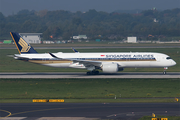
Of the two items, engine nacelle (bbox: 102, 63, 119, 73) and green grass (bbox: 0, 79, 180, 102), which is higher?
engine nacelle (bbox: 102, 63, 119, 73)

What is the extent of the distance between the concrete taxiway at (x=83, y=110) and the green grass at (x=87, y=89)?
3.02 metres

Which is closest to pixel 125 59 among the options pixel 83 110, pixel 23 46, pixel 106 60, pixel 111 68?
pixel 106 60

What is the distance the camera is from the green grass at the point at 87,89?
103ft

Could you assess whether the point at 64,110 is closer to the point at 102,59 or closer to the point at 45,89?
the point at 45,89

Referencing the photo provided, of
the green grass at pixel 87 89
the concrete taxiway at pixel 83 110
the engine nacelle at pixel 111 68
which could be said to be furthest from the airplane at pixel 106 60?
the concrete taxiway at pixel 83 110

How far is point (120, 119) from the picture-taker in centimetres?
2138

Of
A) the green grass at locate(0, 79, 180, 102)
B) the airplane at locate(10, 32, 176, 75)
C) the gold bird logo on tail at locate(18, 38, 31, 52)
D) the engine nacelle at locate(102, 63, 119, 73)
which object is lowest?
the green grass at locate(0, 79, 180, 102)

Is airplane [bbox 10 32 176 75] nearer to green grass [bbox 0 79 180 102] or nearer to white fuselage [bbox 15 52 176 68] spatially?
white fuselage [bbox 15 52 176 68]

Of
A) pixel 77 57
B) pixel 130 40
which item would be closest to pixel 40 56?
pixel 77 57

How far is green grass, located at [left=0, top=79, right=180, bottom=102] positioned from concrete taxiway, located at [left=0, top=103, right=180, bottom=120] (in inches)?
119

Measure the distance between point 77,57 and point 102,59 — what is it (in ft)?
15.6

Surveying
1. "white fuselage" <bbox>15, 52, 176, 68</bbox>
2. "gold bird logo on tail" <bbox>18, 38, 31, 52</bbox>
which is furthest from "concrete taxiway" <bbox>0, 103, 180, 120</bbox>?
"gold bird logo on tail" <bbox>18, 38, 31, 52</bbox>

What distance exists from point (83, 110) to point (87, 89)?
1137 centimetres

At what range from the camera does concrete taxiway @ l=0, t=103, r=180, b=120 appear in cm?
2219
